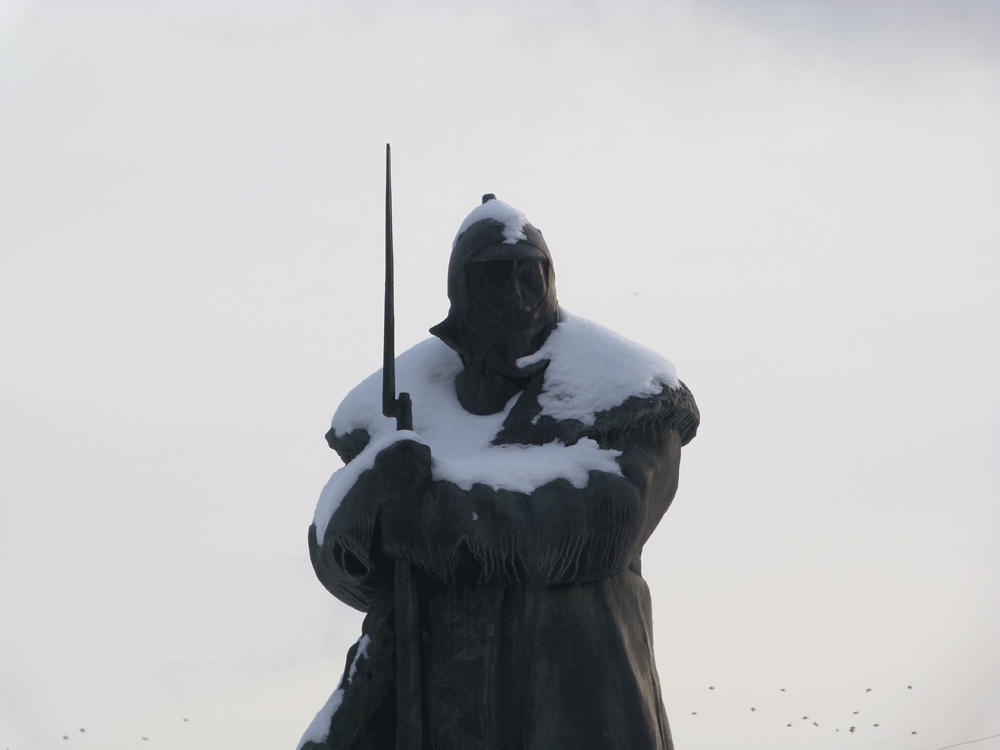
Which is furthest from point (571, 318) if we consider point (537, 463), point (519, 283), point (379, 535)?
point (379, 535)

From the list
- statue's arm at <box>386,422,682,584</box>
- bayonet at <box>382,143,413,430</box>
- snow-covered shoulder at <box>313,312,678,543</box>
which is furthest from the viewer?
bayonet at <box>382,143,413,430</box>

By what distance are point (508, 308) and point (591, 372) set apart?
485 mm

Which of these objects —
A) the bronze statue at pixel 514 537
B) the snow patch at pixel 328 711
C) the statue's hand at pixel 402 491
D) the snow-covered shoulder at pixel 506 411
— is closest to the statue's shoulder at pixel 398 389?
the snow-covered shoulder at pixel 506 411

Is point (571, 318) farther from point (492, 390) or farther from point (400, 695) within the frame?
point (400, 695)

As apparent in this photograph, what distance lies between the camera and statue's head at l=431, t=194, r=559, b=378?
7.41 m

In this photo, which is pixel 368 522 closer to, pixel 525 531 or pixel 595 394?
pixel 525 531

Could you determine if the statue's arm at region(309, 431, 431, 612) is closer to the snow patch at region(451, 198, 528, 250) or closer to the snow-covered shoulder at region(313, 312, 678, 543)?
the snow-covered shoulder at region(313, 312, 678, 543)

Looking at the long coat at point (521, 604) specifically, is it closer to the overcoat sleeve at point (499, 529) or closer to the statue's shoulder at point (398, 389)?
the overcoat sleeve at point (499, 529)

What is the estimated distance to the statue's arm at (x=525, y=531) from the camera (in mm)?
6875

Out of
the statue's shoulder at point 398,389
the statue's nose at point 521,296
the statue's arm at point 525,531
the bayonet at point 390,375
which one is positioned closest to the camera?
the statue's arm at point 525,531

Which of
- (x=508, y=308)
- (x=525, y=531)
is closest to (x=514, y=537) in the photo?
(x=525, y=531)

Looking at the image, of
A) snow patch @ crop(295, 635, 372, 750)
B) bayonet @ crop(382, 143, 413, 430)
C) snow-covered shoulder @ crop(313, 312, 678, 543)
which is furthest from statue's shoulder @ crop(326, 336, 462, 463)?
snow patch @ crop(295, 635, 372, 750)

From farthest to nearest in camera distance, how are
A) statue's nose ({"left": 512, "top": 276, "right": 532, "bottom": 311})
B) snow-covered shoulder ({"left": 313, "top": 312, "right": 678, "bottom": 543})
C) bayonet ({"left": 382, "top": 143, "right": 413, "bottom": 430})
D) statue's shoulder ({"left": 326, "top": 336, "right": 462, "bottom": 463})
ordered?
statue's shoulder ({"left": 326, "top": 336, "right": 462, "bottom": 463}) < statue's nose ({"left": 512, "top": 276, "right": 532, "bottom": 311}) < bayonet ({"left": 382, "top": 143, "right": 413, "bottom": 430}) < snow-covered shoulder ({"left": 313, "top": 312, "right": 678, "bottom": 543})

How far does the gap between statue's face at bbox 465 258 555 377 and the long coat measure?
0.45m
